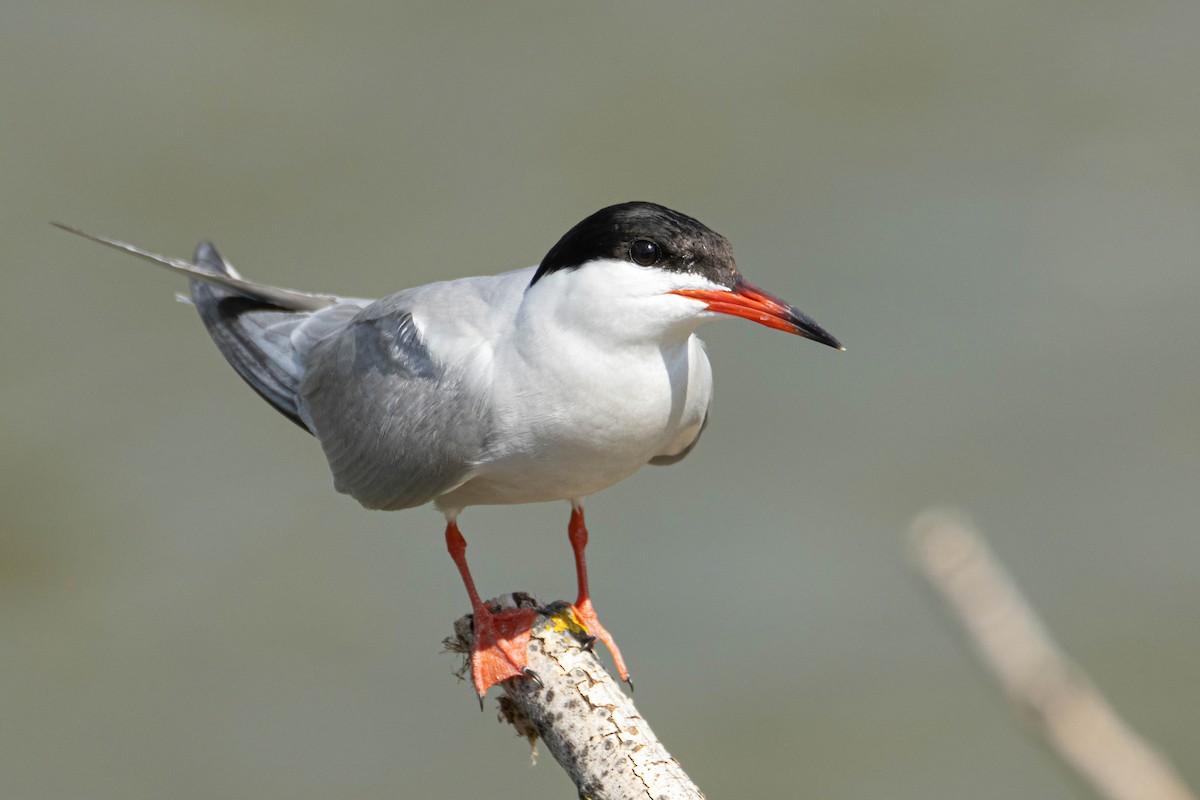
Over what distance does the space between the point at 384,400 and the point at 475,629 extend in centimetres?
62

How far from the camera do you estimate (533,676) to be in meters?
2.95

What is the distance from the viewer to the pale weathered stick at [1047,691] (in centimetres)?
102

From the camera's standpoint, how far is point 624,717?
2.71 metres

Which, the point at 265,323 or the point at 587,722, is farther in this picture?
the point at 265,323

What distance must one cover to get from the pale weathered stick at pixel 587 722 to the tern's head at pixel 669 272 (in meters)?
0.75

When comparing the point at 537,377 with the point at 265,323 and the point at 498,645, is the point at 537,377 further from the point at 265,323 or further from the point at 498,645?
the point at 265,323

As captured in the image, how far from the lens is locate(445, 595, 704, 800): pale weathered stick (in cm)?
258

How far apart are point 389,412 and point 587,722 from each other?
101 centimetres

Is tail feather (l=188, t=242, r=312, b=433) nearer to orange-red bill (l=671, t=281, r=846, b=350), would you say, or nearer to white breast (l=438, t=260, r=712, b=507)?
white breast (l=438, t=260, r=712, b=507)

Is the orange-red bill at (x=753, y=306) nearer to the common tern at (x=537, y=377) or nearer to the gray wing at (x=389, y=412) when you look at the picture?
the common tern at (x=537, y=377)

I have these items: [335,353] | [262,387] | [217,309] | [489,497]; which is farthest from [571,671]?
[217,309]

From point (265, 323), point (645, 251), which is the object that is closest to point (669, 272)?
point (645, 251)

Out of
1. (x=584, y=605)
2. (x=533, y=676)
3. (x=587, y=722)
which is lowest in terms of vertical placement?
(x=587, y=722)

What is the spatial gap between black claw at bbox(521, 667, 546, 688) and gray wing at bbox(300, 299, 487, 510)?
47 cm
